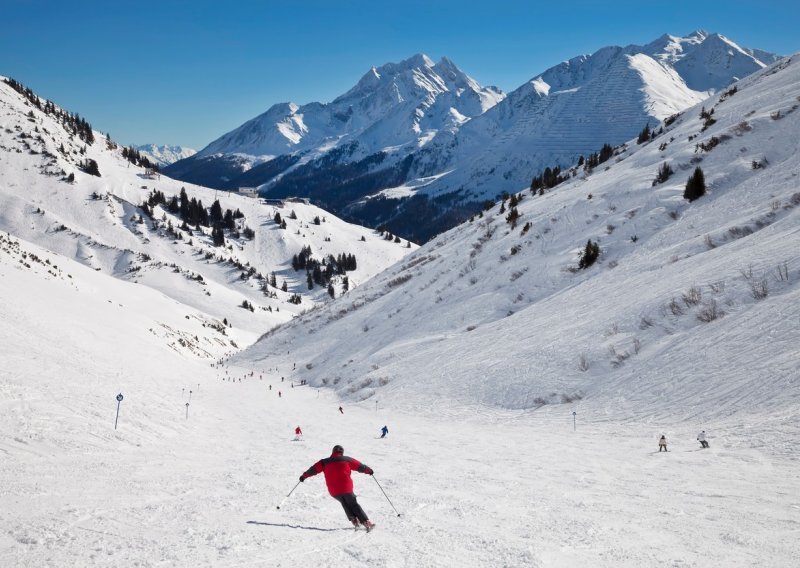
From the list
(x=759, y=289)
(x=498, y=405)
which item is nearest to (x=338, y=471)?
(x=498, y=405)

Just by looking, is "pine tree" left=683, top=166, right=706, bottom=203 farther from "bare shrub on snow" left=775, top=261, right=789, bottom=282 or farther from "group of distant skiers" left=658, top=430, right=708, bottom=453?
"group of distant skiers" left=658, top=430, right=708, bottom=453

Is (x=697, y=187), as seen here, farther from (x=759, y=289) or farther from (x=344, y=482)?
(x=344, y=482)

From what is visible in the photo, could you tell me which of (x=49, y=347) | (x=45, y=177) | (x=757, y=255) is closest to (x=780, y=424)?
(x=757, y=255)

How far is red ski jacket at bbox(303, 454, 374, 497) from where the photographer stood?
9039 millimetres

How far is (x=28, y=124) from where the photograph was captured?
6014 inches

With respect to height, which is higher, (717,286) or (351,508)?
(717,286)

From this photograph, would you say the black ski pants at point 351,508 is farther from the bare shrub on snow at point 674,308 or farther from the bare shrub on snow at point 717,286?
the bare shrub on snow at point 717,286

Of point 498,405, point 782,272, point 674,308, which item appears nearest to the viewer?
point 782,272

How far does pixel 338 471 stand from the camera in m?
9.17

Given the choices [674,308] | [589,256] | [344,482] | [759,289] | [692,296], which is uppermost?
[589,256]

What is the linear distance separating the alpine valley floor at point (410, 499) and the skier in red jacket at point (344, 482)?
392 mm

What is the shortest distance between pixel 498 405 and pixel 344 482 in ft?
55.0

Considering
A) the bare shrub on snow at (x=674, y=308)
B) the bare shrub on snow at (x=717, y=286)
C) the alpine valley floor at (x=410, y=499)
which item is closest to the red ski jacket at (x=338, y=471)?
the alpine valley floor at (x=410, y=499)

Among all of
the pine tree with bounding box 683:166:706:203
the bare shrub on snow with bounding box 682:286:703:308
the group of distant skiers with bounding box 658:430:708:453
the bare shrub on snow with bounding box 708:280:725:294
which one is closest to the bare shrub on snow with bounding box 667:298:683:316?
the bare shrub on snow with bounding box 682:286:703:308
